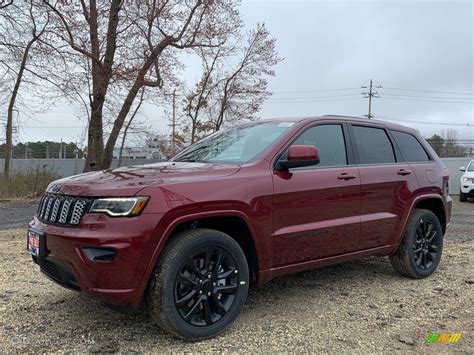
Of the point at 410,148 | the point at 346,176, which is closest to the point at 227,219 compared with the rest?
the point at 346,176

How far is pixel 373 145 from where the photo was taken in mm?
5102

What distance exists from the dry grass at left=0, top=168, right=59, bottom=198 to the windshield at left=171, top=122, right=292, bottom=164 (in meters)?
11.5

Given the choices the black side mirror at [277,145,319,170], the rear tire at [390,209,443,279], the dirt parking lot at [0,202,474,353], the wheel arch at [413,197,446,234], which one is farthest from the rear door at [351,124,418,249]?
the black side mirror at [277,145,319,170]

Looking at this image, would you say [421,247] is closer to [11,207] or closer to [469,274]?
[469,274]

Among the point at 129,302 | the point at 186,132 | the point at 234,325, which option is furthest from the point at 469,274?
the point at 186,132

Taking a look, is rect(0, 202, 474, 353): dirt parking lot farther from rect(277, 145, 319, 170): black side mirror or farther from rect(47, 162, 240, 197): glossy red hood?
rect(277, 145, 319, 170): black side mirror

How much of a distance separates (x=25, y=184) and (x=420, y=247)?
42.9ft

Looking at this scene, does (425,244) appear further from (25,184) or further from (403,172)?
(25,184)

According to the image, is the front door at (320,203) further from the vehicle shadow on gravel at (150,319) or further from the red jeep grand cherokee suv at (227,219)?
the vehicle shadow on gravel at (150,319)

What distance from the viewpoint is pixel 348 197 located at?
14.7ft

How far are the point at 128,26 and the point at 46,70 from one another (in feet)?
10.8

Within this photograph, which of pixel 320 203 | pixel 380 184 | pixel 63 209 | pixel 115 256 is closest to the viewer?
pixel 115 256

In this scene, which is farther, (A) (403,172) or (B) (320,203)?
(A) (403,172)

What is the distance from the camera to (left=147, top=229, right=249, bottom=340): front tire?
3.32 metres
